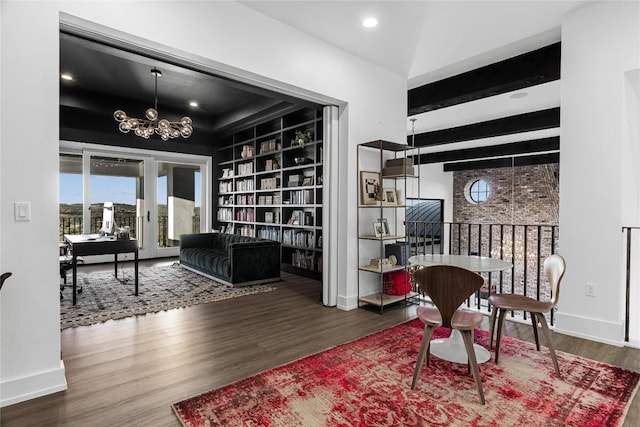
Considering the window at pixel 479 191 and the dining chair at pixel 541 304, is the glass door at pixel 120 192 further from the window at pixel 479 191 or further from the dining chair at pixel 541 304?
the window at pixel 479 191

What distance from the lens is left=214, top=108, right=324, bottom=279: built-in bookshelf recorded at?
18.5 ft

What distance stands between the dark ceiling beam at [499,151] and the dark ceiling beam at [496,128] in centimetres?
154

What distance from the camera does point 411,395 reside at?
2121 mm

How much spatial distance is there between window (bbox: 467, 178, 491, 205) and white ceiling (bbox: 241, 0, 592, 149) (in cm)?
756

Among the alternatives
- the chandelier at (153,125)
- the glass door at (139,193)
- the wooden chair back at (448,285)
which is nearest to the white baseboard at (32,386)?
the wooden chair back at (448,285)

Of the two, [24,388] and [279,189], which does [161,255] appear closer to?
[279,189]

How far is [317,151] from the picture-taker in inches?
223

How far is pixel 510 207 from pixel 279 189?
25.9 feet

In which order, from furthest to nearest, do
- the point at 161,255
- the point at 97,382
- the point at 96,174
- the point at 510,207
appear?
the point at 510,207 → the point at 161,255 → the point at 96,174 → the point at 97,382

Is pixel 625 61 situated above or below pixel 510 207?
above

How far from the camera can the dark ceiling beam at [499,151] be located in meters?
8.12

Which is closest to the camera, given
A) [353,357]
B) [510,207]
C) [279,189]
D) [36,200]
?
[36,200]

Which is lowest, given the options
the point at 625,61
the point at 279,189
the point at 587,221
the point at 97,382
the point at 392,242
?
the point at 97,382

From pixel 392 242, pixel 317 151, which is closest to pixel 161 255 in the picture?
pixel 317 151
